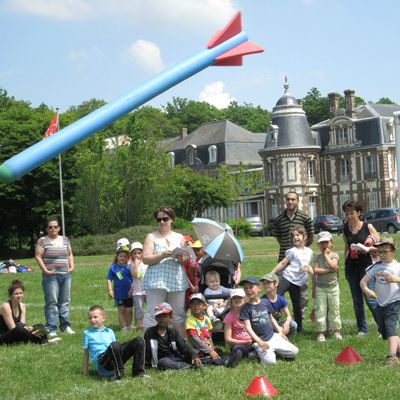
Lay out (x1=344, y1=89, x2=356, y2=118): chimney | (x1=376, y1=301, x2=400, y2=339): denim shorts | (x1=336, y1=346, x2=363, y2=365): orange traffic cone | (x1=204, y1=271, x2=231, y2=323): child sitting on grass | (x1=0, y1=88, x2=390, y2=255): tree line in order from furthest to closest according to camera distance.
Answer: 1. (x1=344, y1=89, x2=356, y2=118): chimney
2. (x1=0, y1=88, x2=390, y2=255): tree line
3. (x1=204, y1=271, x2=231, y2=323): child sitting on grass
4. (x1=376, y1=301, x2=400, y2=339): denim shorts
5. (x1=336, y1=346, x2=363, y2=365): orange traffic cone

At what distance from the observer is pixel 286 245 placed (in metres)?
11.7

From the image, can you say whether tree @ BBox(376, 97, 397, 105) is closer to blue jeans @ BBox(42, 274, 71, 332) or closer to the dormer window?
the dormer window

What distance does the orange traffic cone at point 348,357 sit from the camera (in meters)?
8.98

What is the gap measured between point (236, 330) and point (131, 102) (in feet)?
11.4

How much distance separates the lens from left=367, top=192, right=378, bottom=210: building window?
69.9m

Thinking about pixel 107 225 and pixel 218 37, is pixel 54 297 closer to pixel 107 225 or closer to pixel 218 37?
pixel 218 37

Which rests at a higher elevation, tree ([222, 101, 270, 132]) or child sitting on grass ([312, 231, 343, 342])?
tree ([222, 101, 270, 132])

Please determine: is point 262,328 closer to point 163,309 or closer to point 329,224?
point 163,309

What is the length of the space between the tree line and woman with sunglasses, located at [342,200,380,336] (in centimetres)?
2967

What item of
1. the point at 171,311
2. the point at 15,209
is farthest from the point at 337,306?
the point at 15,209

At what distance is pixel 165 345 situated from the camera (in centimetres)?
927

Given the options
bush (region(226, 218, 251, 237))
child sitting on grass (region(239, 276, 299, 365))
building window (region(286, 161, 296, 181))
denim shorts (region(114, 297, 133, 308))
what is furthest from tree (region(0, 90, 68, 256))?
child sitting on grass (region(239, 276, 299, 365))

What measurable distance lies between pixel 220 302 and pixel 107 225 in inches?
1401

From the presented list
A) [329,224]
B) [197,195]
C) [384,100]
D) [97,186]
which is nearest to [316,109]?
[384,100]
